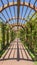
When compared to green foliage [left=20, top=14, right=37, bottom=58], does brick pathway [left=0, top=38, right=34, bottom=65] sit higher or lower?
lower

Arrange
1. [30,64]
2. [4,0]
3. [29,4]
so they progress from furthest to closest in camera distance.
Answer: [29,4]
[4,0]
[30,64]

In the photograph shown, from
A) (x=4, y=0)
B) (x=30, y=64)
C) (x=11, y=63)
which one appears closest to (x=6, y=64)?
(x=11, y=63)

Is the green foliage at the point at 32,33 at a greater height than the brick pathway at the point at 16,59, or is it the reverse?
the green foliage at the point at 32,33

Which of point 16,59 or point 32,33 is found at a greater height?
point 32,33

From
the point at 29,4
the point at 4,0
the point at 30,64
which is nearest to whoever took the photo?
the point at 30,64

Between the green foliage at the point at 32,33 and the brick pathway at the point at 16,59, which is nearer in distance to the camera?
the brick pathway at the point at 16,59

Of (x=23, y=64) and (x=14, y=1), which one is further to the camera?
(x=14, y=1)

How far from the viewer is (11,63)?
1408cm

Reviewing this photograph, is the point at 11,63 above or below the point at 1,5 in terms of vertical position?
below

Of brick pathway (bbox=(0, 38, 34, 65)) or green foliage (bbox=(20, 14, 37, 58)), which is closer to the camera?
brick pathway (bbox=(0, 38, 34, 65))

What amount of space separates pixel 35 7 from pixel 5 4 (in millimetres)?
2502

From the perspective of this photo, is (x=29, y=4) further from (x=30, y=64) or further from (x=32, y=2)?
(x=30, y=64)

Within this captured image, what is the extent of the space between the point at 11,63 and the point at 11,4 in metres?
4.84

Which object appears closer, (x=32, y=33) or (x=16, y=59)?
(x=16, y=59)
